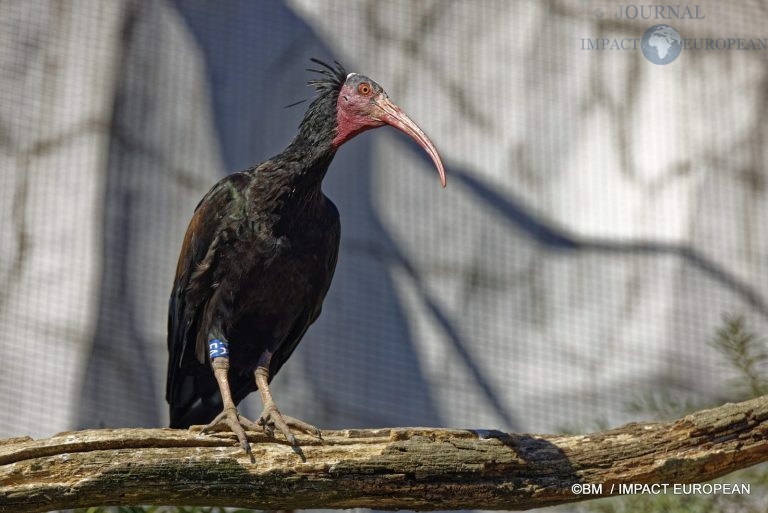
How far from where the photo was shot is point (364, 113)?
182 inches

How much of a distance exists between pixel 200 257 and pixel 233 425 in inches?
42.5

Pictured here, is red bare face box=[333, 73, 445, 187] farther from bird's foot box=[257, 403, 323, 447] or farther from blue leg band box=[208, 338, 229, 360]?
bird's foot box=[257, 403, 323, 447]

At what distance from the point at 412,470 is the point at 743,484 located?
2440mm

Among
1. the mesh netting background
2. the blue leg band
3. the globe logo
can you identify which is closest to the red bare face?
the blue leg band

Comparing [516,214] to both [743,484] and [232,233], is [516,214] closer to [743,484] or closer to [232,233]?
[743,484]

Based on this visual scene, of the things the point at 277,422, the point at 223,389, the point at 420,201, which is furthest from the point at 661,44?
the point at 277,422

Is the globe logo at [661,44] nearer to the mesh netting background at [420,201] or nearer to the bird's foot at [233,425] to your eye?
the mesh netting background at [420,201]

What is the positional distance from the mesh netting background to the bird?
1.93m

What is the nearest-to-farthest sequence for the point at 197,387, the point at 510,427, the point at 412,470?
the point at 412,470 < the point at 197,387 < the point at 510,427

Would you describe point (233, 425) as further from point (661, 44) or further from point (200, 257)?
point (661, 44)

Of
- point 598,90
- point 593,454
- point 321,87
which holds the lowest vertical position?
point 593,454

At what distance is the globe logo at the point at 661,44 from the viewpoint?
7.61 meters

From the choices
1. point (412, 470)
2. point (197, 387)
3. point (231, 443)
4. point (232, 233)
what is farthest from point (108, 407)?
point (412, 470)

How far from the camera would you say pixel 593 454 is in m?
3.53
